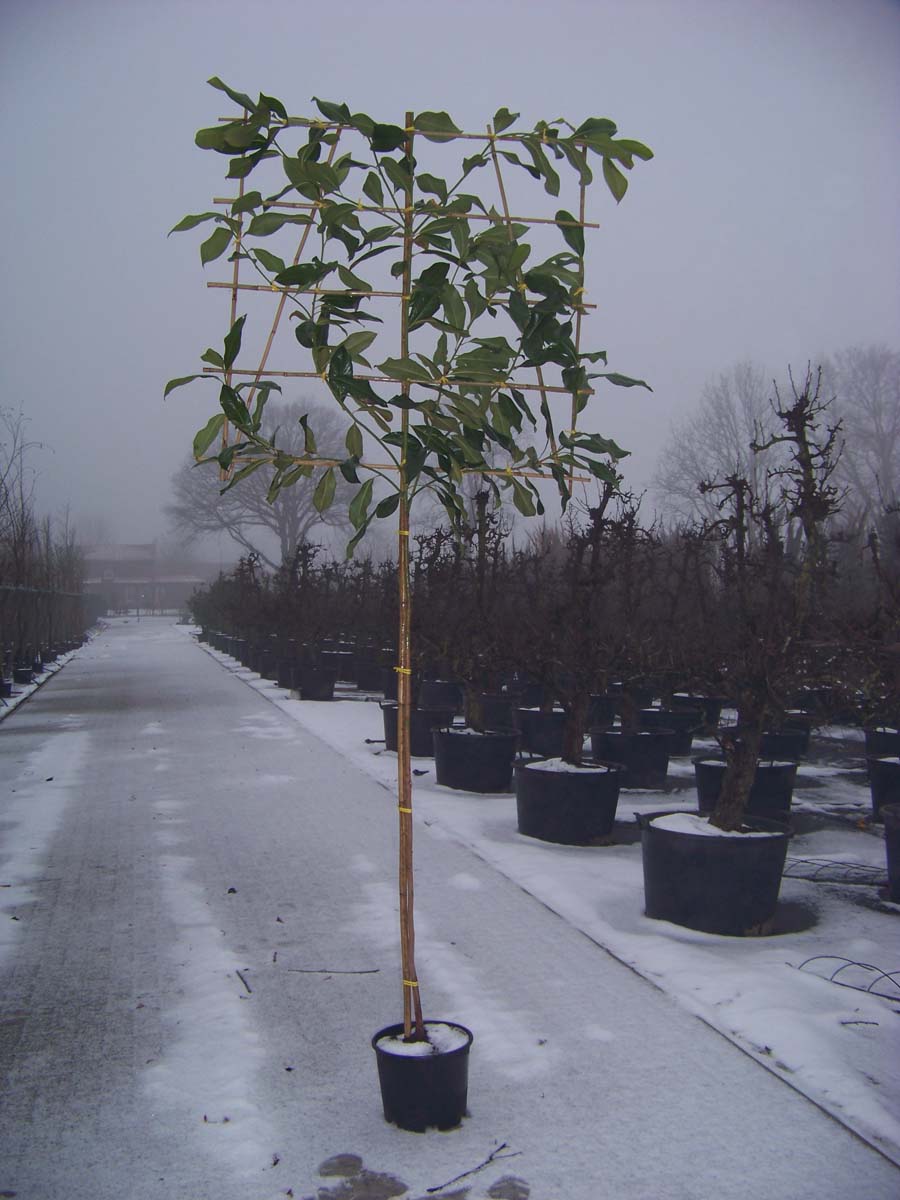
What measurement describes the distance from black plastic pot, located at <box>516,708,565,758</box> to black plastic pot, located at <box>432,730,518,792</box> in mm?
1400

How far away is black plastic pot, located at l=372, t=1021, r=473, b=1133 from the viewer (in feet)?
8.33

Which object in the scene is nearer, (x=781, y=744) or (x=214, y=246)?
(x=214, y=246)

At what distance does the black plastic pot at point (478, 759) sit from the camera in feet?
23.6

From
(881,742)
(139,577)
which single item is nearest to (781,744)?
(881,742)

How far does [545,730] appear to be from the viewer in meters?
8.73

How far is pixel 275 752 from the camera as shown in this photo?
904 centimetres

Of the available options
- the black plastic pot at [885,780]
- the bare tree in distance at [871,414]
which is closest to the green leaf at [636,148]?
the black plastic pot at [885,780]

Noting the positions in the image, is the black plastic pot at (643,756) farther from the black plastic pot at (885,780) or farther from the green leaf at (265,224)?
the green leaf at (265,224)

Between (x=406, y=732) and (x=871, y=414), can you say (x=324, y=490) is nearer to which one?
(x=406, y=732)

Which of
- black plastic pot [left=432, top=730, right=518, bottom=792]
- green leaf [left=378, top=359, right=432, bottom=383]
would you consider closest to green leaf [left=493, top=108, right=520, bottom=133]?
green leaf [left=378, top=359, right=432, bottom=383]

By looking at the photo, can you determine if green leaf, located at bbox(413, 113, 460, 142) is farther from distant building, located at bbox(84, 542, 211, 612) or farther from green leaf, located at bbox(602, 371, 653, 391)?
distant building, located at bbox(84, 542, 211, 612)

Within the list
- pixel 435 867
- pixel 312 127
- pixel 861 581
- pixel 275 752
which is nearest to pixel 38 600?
pixel 275 752

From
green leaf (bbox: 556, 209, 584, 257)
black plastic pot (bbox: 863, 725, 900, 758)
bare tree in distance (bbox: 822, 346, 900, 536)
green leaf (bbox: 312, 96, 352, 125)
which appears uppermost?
bare tree in distance (bbox: 822, 346, 900, 536)

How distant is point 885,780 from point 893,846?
195 centimetres
